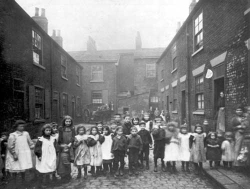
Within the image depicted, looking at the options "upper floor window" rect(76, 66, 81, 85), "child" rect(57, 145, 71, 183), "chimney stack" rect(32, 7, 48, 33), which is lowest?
"child" rect(57, 145, 71, 183)

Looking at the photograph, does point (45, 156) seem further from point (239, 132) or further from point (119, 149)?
point (239, 132)

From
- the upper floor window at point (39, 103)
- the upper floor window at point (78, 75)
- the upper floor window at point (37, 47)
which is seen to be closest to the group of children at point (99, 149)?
the upper floor window at point (39, 103)

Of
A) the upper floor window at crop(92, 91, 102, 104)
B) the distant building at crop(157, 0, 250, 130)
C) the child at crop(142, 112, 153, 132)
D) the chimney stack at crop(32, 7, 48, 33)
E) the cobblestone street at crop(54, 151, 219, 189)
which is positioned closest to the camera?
the cobblestone street at crop(54, 151, 219, 189)

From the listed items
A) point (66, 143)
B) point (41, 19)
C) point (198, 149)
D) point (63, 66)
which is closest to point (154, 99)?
point (63, 66)

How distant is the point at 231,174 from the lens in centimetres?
466

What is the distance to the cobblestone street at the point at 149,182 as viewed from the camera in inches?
171

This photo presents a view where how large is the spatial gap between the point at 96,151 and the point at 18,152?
1.73m

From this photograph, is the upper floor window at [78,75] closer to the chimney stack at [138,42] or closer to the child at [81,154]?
the chimney stack at [138,42]

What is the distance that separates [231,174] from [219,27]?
4593 mm

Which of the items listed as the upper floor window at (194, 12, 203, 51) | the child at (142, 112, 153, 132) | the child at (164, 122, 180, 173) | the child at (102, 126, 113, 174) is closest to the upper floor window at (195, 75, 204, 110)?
the upper floor window at (194, 12, 203, 51)

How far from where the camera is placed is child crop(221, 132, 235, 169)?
16.8 ft

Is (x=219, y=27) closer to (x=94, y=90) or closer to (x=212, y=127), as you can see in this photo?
(x=212, y=127)

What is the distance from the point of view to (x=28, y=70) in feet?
31.7

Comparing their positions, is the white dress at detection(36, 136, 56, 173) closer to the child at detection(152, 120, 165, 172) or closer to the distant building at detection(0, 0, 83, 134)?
the child at detection(152, 120, 165, 172)
